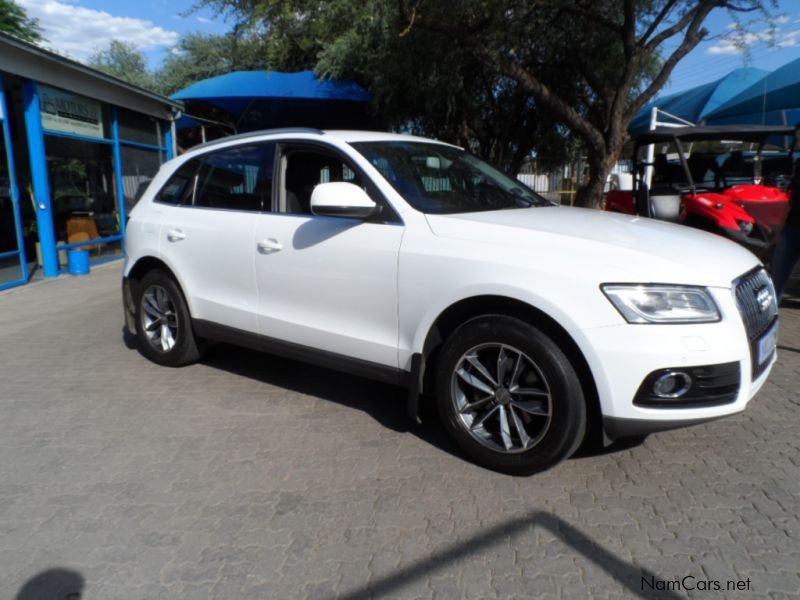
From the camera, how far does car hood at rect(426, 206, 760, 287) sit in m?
2.77

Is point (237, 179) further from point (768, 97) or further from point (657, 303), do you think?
point (768, 97)

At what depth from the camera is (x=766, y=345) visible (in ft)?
10.2

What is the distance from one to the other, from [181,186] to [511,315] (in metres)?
3.04

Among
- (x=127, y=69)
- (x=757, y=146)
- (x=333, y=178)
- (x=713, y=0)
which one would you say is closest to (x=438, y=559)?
(x=333, y=178)

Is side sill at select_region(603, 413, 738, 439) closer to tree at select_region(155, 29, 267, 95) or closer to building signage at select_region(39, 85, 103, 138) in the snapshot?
building signage at select_region(39, 85, 103, 138)

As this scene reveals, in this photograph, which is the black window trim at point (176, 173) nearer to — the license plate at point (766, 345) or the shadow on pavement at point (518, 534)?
the shadow on pavement at point (518, 534)

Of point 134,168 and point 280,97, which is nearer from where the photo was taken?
point 134,168

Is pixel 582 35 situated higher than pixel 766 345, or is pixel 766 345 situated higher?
pixel 582 35

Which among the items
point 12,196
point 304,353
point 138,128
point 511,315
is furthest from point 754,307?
point 138,128

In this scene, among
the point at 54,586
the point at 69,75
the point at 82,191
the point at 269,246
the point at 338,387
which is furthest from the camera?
the point at 82,191

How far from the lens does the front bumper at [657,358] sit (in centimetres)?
268

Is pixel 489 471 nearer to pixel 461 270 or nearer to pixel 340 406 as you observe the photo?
pixel 461 270

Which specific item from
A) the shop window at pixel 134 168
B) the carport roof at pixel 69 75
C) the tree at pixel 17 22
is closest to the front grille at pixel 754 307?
the carport roof at pixel 69 75

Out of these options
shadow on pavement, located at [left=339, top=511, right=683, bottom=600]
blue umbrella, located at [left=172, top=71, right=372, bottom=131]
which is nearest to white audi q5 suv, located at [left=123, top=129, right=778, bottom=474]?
shadow on pavement, located at [left=339, top=511, right=683, bottom=600]
